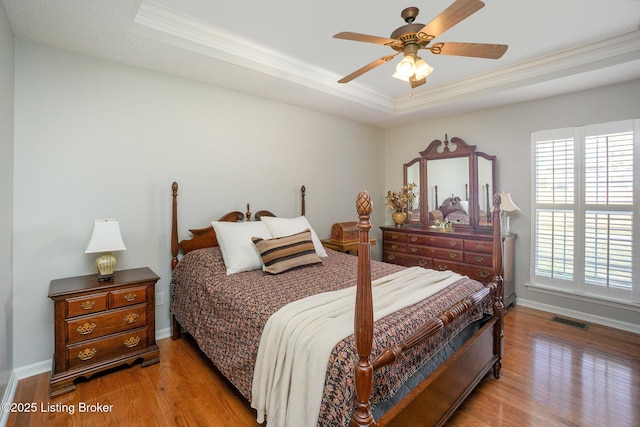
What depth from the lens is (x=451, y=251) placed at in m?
3.77

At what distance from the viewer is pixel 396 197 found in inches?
179

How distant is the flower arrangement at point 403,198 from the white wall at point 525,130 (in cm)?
65

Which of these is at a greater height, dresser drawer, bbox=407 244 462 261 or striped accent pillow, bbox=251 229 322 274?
striped accent pillow, bbox=251 229 322 274

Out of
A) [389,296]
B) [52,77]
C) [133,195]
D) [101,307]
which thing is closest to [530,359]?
[389,296]

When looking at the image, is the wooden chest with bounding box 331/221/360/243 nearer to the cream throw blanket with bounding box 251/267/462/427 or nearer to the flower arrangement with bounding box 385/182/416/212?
the flower arrangement with bounding box 385/182/416/212

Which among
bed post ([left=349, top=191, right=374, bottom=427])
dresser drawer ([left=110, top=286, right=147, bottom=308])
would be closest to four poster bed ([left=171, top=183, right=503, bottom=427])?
bed post ([left=349, top=191, right=374, bottom=427])

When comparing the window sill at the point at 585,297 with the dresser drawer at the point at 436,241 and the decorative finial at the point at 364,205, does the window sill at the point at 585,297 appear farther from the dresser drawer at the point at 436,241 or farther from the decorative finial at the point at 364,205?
the decorative finial at the point at 364,205

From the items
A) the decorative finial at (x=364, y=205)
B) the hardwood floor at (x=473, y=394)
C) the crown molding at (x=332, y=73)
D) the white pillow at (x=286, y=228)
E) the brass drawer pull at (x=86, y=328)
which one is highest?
the crown molding at (x=332, y=73)

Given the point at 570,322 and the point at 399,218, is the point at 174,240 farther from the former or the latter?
the point at 570,322

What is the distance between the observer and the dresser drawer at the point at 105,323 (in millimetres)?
2053

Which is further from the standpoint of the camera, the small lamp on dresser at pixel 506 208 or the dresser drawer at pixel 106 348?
the small lamp on dresser at pixel 506 208

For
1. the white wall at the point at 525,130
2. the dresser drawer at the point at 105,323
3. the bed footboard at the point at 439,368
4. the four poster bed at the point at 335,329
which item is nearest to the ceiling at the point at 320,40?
the white wall at the point at 525,130

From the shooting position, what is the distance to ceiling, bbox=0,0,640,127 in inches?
82.7

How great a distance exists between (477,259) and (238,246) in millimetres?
2740
